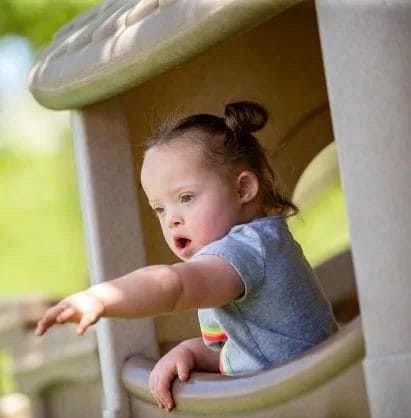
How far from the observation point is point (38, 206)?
33.9 ft

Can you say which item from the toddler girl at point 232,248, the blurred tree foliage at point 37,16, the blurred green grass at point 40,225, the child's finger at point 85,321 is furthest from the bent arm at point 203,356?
the blurred green grass at point 40,225

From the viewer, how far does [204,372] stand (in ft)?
8.06

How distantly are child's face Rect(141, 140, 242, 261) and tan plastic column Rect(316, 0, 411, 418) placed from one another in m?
0.50

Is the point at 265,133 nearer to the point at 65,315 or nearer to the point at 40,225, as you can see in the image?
the point at 65,315

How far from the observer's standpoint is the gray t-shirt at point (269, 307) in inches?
87.8

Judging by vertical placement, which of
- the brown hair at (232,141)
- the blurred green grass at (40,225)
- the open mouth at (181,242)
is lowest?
the open mouth at (181,242)

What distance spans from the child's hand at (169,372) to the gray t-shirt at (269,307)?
88mm

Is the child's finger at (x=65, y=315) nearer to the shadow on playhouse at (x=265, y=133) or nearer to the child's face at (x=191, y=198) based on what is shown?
the shadow on playhouse at (x=265, y=133)

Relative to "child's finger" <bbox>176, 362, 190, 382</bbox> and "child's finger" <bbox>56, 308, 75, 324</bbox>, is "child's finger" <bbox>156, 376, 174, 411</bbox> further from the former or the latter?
"child's finger" <bbox>56, 308, 75, 324</bbox>

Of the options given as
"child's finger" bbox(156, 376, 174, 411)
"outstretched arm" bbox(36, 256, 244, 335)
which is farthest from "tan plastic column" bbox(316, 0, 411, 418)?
"child's finger" bbox(156, 376, 174, 411)

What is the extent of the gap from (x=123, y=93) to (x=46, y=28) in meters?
5.08

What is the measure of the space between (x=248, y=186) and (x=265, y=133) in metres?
0.68

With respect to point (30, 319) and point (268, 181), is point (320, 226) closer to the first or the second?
point (30, 319)

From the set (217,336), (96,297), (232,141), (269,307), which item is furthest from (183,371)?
(96,297)
